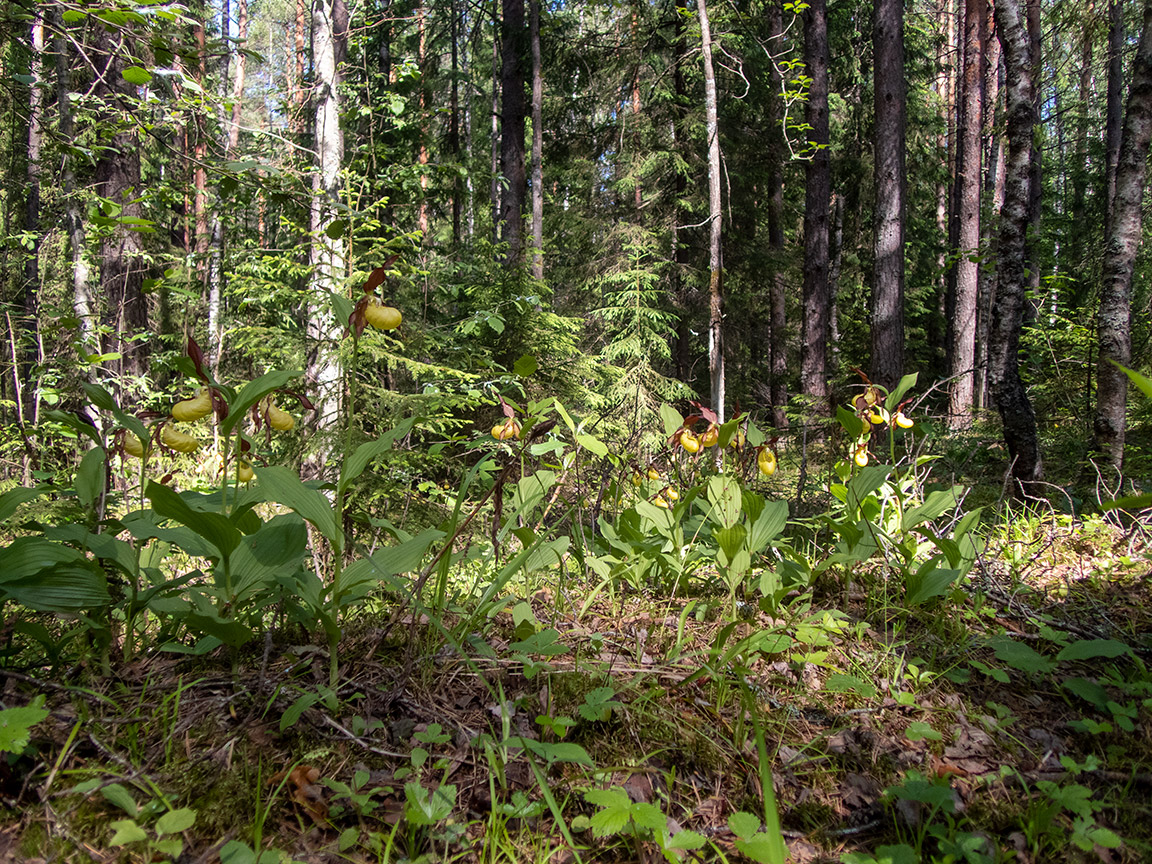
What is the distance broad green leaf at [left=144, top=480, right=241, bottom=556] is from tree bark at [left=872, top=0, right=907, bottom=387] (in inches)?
262

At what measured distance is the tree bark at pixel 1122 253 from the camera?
354cm

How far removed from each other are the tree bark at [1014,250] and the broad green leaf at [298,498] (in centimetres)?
423

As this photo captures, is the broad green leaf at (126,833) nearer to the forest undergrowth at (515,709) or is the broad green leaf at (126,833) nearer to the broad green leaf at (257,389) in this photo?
the forest undergrowth at (515,709)

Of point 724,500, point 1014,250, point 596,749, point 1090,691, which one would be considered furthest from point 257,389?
point 1014,250

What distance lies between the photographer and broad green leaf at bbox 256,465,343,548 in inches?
56.3

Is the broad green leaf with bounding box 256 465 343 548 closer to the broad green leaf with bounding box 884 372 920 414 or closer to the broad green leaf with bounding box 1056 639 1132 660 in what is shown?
the broad green leaf with bounding box 1056 639 1132 660

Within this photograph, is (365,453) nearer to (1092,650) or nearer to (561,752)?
(561,752)

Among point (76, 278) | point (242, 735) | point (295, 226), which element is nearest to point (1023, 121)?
point (295, 226)

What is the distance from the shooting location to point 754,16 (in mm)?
10852

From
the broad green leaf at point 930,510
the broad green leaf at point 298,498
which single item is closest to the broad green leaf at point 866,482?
the broad green leaf at point 930,510

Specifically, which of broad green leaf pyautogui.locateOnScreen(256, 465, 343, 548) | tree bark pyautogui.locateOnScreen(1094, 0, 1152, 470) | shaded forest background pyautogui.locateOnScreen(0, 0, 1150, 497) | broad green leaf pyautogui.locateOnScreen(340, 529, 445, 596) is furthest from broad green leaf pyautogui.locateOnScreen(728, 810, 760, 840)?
tree bark pyautogui.locateOnScreen(1094, 0, 1152, 470)

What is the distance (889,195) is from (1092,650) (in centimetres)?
644

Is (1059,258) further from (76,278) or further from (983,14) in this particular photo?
(76,278)

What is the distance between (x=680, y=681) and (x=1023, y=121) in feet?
14.2
